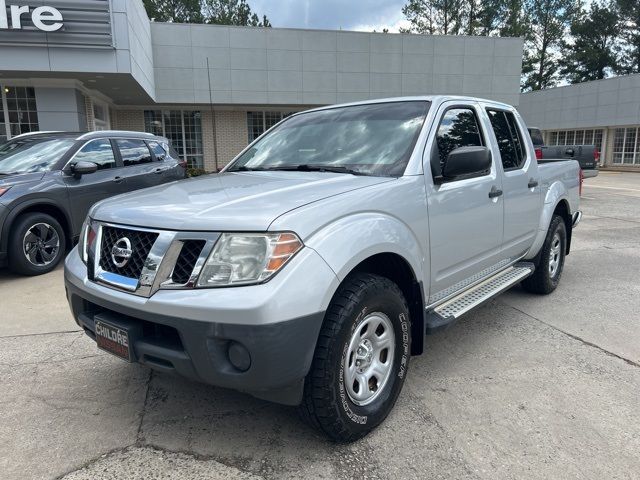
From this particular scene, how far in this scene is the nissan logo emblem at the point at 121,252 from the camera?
2.54 meters

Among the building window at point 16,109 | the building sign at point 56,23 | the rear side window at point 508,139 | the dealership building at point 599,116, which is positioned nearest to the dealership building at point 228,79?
the building window at point 16,109

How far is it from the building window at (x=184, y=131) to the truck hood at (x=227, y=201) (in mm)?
19833

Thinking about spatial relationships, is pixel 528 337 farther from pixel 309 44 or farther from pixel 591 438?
pixel 309 44

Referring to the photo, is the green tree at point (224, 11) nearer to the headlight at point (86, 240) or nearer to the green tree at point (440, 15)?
the green tree at point (440, 15)

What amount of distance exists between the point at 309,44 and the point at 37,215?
55.3ft

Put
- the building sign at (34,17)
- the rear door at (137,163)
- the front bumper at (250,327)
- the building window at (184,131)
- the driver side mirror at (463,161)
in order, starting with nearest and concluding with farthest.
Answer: the front bumper at (250,327) < the driver side mirror at (463,161) < the rear door at (137,163) < the building sign at (34,17) < the building window at (184,131)

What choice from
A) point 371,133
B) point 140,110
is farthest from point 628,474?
point 140,110

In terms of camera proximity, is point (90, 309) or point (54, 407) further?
point (54, 407)

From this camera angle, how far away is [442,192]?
3.31 meters

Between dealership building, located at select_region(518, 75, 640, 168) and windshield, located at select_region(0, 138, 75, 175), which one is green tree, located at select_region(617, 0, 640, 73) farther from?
windshield, located at select_region(0, 138, 75, 175)

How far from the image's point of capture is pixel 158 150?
8672 millimetres

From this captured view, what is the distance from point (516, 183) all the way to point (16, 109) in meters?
15.3

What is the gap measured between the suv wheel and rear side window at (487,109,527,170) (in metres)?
5.52

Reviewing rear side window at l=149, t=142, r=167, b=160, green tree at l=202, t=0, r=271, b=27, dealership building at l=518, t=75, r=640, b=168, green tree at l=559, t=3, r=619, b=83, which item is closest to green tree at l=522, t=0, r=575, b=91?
green tree at l=559, t=3, r=619, b=83
